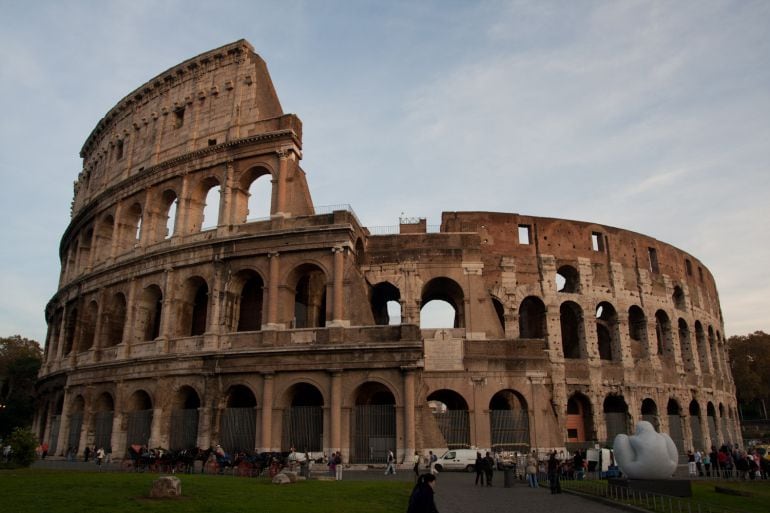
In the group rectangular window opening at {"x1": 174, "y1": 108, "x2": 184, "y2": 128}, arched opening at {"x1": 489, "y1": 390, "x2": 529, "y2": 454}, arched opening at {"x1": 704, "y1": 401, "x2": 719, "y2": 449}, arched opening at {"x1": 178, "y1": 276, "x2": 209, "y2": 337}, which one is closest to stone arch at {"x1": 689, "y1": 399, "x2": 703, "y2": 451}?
arched opening at {"x1": 704, "y1": 401, "x2": 719, "y2": 449}

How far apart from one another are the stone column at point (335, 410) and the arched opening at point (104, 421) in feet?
32.6

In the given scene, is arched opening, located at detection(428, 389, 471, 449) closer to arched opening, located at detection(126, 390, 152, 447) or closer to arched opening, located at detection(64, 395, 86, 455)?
arched opening, located at detection(126, 390, 152, 447)

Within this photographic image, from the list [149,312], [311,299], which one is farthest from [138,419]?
[311,299]

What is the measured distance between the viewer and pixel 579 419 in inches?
1056

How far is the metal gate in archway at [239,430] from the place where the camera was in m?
20.7

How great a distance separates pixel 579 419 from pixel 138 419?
19.2 metres

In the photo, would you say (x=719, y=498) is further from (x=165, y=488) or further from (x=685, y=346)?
(x=685, y=346)

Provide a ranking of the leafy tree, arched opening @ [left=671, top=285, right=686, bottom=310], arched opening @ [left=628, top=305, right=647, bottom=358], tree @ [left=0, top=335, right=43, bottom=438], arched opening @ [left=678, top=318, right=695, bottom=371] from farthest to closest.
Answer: tree @ [left=0, top=335, right=43, bottom=438] < arched opening @ [left=671, top=285, right=686, bottom=310] < arched opening @ [left=678, top=318, right=695, bottom=371] < arched opening @ [left=628, top=305, right=647, bottom=358] < the leafy tree

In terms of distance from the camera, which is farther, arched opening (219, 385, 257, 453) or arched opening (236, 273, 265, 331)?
arched opening (236, 273, 265, 331)

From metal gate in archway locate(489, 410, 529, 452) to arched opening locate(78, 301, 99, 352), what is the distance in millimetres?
18804

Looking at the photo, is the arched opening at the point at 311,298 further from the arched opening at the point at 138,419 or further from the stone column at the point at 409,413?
the arched opening at the point at 138,419

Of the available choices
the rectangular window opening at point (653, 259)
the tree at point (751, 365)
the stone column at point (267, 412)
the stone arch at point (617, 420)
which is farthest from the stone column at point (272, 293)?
the tree at point (751, 365)

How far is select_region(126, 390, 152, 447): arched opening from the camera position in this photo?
22.5m

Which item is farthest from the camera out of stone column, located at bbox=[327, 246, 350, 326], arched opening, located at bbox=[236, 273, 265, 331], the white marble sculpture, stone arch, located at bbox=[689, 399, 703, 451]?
stone arch, located at bbox=[689, 399, 703, 451]
